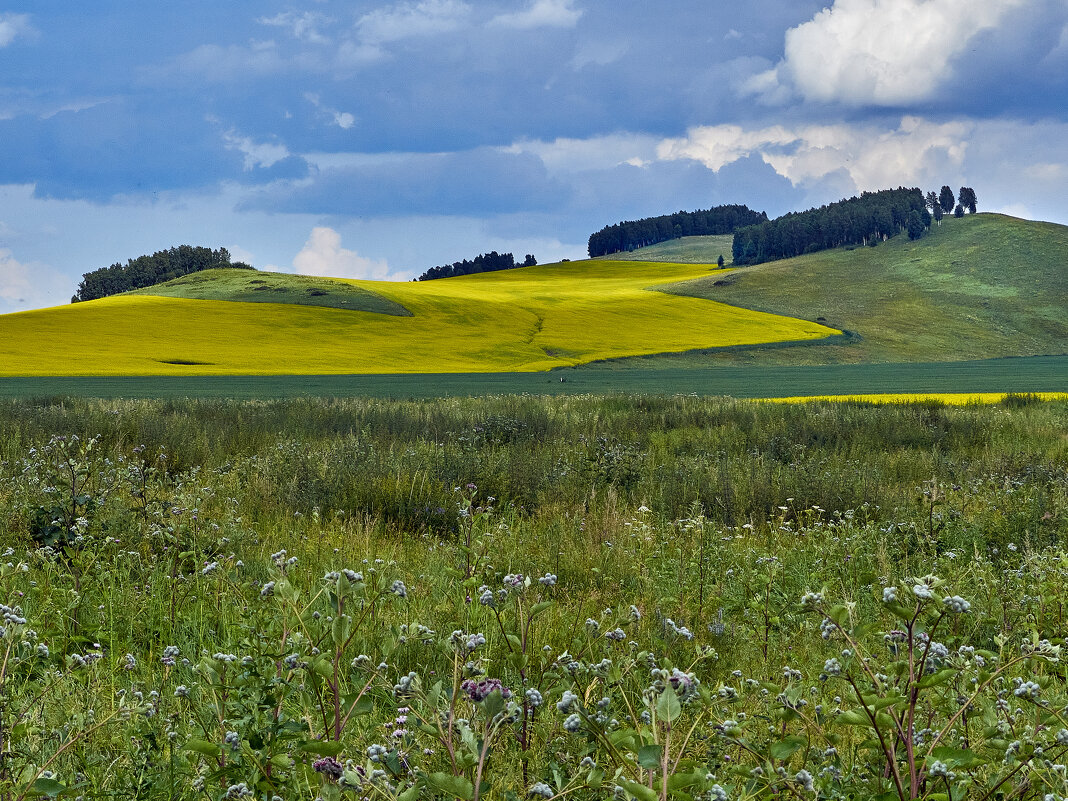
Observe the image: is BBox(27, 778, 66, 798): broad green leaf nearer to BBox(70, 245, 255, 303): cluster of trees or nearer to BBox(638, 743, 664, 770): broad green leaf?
BBox(638, 743, 664, 770): broad green leaf

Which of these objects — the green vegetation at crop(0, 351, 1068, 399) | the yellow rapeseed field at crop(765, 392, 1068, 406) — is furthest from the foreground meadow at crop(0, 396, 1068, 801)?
the green vegetation at crop(0, 351, 1068, 399)

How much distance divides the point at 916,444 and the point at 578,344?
37.8m

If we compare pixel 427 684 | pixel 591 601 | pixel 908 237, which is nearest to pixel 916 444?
pixel 591 601

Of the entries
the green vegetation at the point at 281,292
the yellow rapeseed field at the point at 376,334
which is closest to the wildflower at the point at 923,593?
the yellow rapeseed field at the point at 376,334

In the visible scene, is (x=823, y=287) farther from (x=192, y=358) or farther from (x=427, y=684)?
(x=427, y=684)

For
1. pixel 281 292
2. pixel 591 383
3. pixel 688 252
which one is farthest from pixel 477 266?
pixel 591 383

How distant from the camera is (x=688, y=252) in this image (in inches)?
6053

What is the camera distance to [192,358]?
43344 millimetres

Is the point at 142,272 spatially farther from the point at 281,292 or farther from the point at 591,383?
the point at 591,383

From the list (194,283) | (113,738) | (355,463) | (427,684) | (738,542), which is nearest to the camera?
(113,738)

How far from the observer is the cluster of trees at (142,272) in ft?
388

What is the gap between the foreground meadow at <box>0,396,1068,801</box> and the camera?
2.10m

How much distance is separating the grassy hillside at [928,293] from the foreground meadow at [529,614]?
39.9m

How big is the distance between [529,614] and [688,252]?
156 metres
